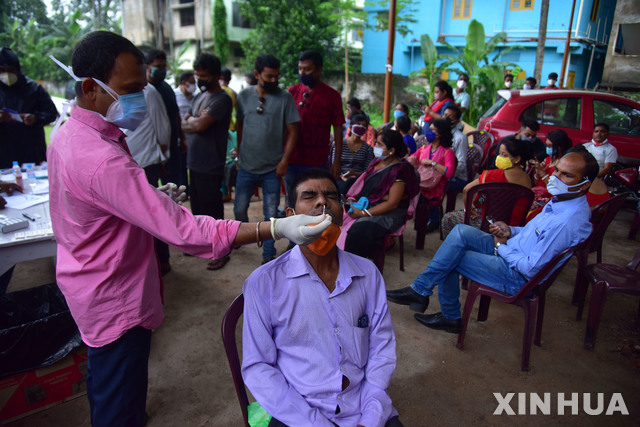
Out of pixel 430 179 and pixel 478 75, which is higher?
pixel 478 75

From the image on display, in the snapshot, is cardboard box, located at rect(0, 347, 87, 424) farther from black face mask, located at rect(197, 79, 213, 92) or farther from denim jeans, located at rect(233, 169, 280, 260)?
black face mask, located at rect(197, 79, 213, 92)

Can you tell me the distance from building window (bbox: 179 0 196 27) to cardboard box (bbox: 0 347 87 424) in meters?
22.7

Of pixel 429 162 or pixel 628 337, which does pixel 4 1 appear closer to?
pixel 429 162

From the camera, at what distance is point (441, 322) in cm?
302

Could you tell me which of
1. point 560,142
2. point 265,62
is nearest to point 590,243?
point 560,142

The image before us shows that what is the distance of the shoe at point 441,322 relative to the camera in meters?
2.99

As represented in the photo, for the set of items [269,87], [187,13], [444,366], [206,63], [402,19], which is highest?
[187,13]

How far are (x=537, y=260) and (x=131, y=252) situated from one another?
2.34 m

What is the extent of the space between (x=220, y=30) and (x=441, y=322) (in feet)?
66.1

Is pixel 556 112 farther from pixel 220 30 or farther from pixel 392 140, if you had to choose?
pixel 220 30

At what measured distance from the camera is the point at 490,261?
9.10 ft

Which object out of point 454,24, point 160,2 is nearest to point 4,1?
point 160,2

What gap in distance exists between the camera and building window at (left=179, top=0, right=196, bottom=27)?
21023mm

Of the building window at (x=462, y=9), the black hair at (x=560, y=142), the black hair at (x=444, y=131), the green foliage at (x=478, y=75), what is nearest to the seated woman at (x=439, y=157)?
the black hair at (x=444, y=131)
